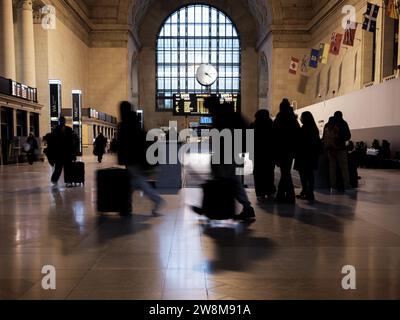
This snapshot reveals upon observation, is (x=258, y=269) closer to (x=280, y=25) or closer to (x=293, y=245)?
(x=293, y=245)

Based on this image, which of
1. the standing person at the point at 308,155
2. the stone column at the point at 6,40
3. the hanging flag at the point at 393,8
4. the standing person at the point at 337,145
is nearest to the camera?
the standing person at the point at 308,155

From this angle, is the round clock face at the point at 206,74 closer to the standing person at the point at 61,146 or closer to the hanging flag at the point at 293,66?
the standing person at the point at 61,146

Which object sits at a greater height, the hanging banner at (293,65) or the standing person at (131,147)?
the hanging banner at (293,65)

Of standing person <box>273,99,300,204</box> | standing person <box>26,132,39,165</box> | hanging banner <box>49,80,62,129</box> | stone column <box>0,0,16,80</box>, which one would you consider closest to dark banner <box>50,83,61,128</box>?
hanging banner <box>49,80,62,129</box>

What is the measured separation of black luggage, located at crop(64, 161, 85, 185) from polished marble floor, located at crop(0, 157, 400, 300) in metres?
3.19

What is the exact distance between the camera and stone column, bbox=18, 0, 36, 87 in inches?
981

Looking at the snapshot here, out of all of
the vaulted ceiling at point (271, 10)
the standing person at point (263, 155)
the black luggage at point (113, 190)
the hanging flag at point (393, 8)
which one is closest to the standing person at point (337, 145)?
the standing person at point (263, 155)

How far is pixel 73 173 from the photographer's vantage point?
411 inches

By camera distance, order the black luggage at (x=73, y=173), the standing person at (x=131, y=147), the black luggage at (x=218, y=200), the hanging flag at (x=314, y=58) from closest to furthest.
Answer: the black luggage at (x=218, y=200) → the standing person at (x=131, y=147) → the black luggage at (x=73, y=173) → the hanging flag at (x=314, y=58)

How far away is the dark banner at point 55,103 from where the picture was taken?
24328 mm

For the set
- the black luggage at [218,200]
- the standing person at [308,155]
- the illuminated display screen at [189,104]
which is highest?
the illuminated display screen at [189,104]

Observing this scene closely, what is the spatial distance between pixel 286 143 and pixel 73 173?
18.5ft
